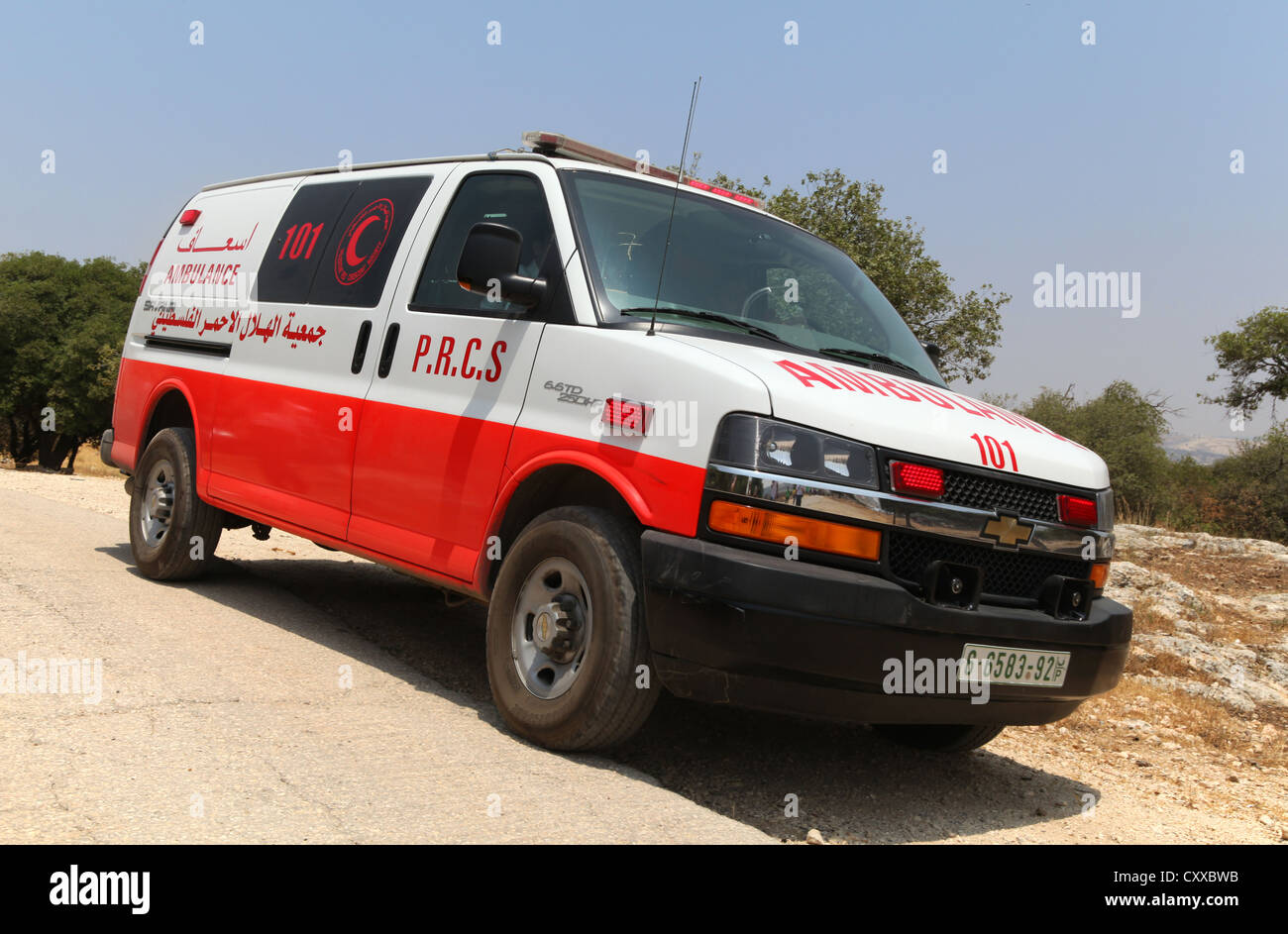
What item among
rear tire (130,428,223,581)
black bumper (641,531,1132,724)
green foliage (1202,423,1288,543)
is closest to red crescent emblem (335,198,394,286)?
rear tire (130,428,223,581)

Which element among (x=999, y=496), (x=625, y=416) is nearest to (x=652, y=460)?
(x=625, y=416)

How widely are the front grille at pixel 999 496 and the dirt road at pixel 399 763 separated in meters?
1.19

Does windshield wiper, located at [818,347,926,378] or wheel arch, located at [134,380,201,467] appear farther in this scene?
wheel arch, located at [134,380,201,467]


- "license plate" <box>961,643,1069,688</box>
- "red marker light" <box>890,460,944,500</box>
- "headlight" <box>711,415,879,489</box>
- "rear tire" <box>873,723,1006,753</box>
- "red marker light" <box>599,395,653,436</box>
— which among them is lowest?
"rear tire" <box>873,723,1006,753</box>

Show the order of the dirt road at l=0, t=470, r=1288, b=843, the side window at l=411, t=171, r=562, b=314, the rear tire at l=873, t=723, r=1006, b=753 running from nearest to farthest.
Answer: the dirt road at l=0, t=470, r=1288, b=843, the side window at l=411, t=171, r=562, b=314, the rear tire at l=873, t=723, r=1006, b=753

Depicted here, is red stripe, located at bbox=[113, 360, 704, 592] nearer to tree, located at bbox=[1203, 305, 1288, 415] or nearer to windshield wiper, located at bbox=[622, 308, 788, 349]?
windshield wiper, located at bbox=[622, 308, 788, 349]

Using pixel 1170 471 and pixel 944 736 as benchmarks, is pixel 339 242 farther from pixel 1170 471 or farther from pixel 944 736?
pixel 1170 471

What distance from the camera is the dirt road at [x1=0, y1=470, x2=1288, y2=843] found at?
3385 millimetres

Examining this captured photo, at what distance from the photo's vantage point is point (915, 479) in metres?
3.79

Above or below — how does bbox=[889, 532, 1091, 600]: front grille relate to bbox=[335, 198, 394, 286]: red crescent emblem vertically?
below

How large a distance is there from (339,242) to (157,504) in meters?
2.26

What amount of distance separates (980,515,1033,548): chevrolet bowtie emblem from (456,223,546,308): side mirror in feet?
6.37

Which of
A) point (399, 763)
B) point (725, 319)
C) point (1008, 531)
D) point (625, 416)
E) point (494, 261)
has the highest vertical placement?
point (494, 261)
